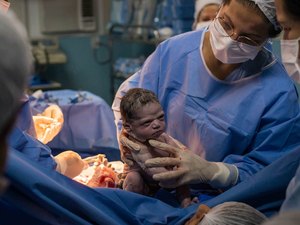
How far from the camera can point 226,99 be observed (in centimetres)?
186

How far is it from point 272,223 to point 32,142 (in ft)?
3.23

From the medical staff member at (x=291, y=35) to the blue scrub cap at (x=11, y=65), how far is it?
846 millimetres

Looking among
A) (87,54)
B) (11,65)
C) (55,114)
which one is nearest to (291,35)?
(11,65)

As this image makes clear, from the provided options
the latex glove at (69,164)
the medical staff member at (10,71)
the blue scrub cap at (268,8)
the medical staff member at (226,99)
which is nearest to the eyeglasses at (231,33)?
the medical staff member at (226,99)

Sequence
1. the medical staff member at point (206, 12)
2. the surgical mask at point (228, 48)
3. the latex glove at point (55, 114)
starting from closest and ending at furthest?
the surgical mask at point (228, 48), the latex glove at point (55, 114), the medical staff member at point (206, 12)

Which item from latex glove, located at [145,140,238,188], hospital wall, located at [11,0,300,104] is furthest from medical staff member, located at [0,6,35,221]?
hospital wall, located at [11,0,300,104]

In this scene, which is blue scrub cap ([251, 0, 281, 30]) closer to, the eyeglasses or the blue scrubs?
the eyeglasses

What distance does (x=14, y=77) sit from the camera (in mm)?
832

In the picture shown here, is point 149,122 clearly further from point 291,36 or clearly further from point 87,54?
point 87,54

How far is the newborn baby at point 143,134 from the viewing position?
1.75 meters

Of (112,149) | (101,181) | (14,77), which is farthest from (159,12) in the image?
(14,77)

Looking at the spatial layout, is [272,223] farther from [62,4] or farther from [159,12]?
[62,4]

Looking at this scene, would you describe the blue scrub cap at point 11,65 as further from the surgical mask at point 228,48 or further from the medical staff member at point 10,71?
the surgical mask at point 228,48

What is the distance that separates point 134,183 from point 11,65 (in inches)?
39.4
